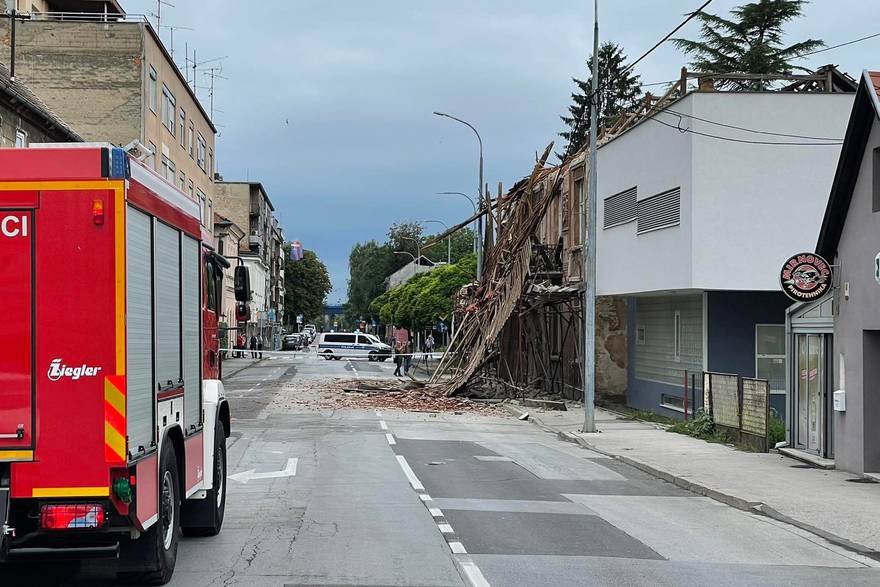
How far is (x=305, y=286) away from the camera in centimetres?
14312

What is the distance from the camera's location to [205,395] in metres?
9.67

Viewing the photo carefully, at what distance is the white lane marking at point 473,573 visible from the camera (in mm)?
7961

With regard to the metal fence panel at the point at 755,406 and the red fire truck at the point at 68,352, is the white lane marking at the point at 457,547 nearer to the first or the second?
the red fire truck at the point at 68,352

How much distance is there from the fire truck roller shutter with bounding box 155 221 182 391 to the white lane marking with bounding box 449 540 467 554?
9.90 ft

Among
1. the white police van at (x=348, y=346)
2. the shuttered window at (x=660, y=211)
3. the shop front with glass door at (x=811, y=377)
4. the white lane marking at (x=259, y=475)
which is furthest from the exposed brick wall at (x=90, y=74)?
the shop front with glass door at (x=811, y=377)

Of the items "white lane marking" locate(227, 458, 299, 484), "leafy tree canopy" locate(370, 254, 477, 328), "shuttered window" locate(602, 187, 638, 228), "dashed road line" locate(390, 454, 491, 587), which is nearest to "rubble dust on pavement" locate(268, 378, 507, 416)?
"shuttered window" locate(602, 187, 638, 228)

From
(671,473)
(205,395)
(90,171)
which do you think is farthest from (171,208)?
(671,473)

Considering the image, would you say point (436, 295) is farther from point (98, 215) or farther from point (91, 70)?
point (98, 215)

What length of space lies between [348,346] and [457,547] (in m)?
59.6

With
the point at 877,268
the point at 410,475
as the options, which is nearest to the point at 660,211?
the point at 877,268

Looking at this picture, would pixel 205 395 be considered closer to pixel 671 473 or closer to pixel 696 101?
pixel 671 473

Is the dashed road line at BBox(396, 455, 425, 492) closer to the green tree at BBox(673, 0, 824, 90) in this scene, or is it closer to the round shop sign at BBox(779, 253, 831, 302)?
the round shop sign at BBox(779, 253, 831, 302)

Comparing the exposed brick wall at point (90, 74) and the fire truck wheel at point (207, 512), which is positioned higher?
the exposed brick wall at point (90, 74)

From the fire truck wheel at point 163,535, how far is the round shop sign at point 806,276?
11.2 metres
